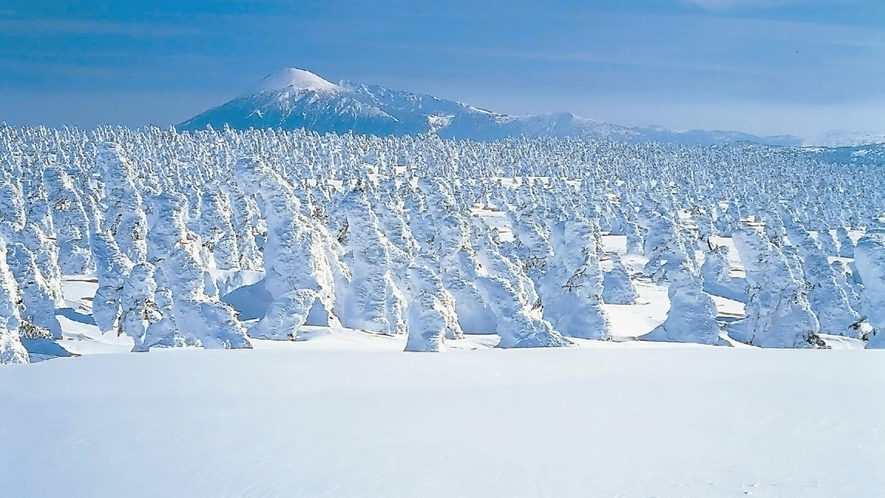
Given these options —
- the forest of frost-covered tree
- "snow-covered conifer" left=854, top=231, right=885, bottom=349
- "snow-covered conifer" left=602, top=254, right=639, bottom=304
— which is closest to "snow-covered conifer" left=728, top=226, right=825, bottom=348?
the forest of frost-covered tree

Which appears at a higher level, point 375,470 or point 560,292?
point 375,470

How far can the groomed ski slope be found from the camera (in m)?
5.88

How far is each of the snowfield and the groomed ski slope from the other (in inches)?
1.5

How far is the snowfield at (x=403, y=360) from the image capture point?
6.19 m

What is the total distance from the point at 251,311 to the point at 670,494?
21956mm

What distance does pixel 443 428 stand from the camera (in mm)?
7379

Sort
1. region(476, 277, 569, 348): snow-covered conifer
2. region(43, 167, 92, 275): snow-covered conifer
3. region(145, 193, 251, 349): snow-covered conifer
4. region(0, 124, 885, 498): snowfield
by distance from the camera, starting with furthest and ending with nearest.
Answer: region(43, 167, 92, 275): snow-covered conifer, region(476, 277, 569, 348): snow-covered conifer, region(145, 193, 251, 349): snow-covered conifer, region(0, 124, 885, 498): snowfield

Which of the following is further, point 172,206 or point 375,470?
point 172,206

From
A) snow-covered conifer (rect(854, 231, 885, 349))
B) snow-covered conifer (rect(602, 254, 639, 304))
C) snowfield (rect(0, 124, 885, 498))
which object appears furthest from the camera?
snow-covered conifer (rect(602, 254, 639, 304))

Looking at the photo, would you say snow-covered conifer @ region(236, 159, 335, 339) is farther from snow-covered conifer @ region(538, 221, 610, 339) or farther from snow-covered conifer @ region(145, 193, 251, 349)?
snow-covered conifer @ region(538, 221, 610, 339)

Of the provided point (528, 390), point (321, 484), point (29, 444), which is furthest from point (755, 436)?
point (29, 444)

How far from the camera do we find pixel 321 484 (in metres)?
5.87

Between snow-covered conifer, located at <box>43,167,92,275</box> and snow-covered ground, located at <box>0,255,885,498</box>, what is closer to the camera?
snow-covered ground, located at <box>0,255,885,498</box>

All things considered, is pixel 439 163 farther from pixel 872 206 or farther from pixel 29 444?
pixel 29 444
